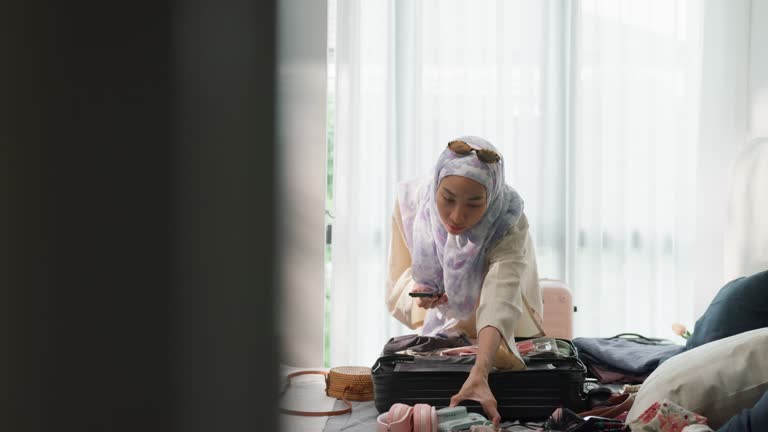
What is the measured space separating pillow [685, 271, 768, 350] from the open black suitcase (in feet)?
1.85

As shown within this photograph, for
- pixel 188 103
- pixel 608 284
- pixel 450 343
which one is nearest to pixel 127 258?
pixel 188 103

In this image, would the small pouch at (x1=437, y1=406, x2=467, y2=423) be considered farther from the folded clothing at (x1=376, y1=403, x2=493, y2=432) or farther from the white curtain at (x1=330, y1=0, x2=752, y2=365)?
the white curtain at (x1=330, y1=0, x2=752, y2=365)

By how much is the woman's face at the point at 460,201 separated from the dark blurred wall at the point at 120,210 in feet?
6.13

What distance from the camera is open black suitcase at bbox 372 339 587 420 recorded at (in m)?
1.78

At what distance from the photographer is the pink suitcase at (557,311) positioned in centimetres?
282

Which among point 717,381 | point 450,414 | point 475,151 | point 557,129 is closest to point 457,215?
point 475,151

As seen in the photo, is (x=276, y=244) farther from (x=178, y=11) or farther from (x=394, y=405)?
(x=394, y=405)

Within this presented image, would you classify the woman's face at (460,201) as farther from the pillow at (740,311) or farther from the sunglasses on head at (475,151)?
the pillow at (740,311)

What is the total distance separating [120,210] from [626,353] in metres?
2.35

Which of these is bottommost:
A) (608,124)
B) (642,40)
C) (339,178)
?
(339,178)

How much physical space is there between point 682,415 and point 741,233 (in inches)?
80.7

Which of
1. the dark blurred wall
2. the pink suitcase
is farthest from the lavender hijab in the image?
the dark blurred wall

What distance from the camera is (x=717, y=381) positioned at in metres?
1.64

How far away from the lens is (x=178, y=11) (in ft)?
0.45
